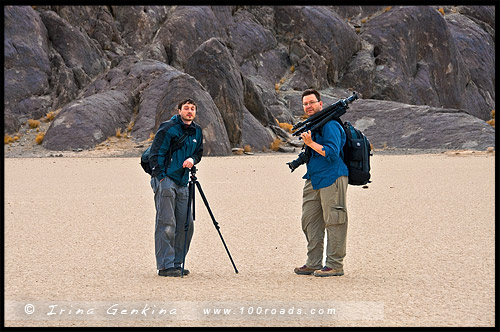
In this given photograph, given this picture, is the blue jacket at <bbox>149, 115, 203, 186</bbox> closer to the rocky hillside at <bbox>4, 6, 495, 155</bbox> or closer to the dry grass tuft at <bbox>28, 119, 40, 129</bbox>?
the rocky hillside at <bbox>4, 6, 495, 155</bbox>

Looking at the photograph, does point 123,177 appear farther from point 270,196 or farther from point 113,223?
point 113,223

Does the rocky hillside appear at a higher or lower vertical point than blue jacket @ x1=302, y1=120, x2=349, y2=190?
higher

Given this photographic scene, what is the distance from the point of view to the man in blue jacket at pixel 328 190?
21.4 ft

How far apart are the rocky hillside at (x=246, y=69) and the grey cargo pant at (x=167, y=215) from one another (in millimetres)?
20165

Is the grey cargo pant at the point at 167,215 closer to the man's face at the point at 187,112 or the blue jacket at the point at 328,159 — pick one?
the man's face at the point at 187,112

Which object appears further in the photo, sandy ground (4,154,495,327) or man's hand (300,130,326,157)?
man's hand (300,130,326,157)

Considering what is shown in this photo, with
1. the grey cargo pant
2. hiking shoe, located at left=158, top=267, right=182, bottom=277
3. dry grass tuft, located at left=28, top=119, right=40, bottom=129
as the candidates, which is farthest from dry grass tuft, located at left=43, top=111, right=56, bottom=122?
hiking shoe, located at left=158, top=267, right=182, bottom=277

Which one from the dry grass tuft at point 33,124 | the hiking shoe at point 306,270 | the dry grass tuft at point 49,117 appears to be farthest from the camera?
the dry grass tuft at point 49,117

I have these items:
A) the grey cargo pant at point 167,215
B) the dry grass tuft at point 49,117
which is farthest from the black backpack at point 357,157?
the dry grass tuft at point 49,117

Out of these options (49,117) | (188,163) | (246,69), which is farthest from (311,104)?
(246,69)

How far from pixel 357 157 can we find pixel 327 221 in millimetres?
683

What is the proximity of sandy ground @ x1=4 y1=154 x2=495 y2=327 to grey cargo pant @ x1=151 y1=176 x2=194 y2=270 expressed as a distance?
0.84ft

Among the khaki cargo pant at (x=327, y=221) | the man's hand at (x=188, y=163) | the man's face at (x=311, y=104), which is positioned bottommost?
the khaki cargo pant at (x=327, y=221)

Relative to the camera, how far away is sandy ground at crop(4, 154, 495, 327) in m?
5.44
